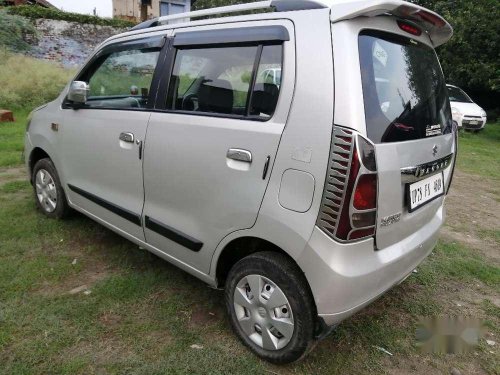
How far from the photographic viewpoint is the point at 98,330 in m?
2.45

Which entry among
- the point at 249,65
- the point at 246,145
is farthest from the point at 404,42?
the point at 246,145

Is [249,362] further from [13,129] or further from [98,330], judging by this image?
[13,129]

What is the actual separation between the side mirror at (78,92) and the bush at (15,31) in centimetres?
1434

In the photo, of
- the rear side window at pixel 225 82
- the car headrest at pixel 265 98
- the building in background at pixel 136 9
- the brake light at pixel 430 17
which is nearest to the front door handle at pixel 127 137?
the rear side window at pixel 225 82

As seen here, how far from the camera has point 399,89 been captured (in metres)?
2.07

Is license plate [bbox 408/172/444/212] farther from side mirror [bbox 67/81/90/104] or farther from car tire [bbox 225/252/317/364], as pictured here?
side mirror [bbox 67/81/90/104]

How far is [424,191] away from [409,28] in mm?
912

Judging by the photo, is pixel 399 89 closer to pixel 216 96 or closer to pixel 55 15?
pixel 216 96

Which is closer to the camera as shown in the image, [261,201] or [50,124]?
[261,201]

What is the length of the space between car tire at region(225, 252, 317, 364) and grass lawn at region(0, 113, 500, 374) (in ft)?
0.41

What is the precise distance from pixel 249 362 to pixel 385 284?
87 cm

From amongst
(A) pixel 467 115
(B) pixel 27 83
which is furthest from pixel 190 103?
(A) pixel 467 115

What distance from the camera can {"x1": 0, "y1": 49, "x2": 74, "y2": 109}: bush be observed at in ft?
34.6

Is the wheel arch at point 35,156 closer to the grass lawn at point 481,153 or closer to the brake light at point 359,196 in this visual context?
the brake light at point 359,196
